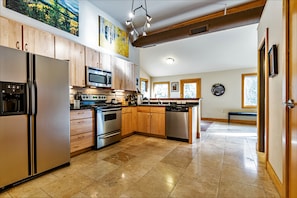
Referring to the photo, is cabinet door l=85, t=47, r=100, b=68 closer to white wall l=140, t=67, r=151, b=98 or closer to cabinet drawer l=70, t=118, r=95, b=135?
cabinet drawer l=70, t=118, r=95, b=135

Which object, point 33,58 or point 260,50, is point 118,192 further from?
point 260,50

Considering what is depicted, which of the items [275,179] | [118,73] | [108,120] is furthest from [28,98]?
[275,179]

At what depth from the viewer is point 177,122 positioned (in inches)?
146

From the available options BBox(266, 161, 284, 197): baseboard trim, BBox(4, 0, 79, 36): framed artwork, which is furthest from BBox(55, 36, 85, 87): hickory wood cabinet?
BBox(266, 161, 284, 197): baseboard trim

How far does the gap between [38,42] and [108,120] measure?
1.91 meters

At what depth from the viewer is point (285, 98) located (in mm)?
1370

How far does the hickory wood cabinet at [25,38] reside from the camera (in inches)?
83.7

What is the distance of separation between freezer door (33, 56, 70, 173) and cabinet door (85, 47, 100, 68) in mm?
1065

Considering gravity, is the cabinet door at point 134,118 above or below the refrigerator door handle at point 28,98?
below

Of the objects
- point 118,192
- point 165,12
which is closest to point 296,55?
point 118,192

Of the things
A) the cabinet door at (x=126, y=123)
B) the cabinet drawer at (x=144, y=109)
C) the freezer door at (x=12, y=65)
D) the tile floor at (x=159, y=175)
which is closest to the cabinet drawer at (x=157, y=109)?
the cabinet drawer at (x=144, y=109)

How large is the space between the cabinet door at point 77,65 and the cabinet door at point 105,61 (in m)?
0.51

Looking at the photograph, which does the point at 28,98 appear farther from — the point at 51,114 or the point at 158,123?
the point at 158,123

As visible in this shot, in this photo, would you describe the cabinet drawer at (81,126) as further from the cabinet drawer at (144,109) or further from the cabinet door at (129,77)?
the cabinet door at (129,77)
